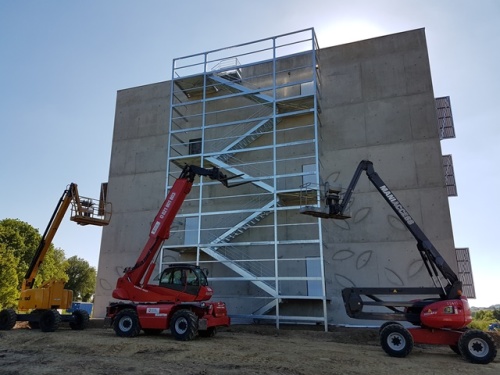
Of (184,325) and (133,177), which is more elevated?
(133,177)

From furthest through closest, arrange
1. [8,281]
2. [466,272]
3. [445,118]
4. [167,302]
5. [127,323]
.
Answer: [8,281]
[445,118]
[466,272]
[127,323]
[167,302]

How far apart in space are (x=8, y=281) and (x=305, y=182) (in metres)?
25.6

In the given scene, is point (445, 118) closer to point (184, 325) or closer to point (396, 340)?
point (396, 340)

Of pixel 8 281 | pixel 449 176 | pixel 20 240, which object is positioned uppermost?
pixel 449 176

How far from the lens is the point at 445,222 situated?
15.8 m

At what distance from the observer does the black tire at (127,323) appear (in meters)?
12.4

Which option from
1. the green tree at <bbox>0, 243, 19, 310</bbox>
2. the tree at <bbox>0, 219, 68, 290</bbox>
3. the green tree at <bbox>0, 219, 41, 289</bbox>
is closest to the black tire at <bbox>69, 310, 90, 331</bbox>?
the green tree at <bbox>0, 243, 19, 310</bbox>

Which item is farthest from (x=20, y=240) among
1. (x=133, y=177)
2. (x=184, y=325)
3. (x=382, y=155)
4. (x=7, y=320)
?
(x=382, y=155)

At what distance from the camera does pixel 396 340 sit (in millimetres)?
9438

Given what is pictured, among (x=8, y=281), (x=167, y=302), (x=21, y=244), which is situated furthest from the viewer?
(x=21, y=244)

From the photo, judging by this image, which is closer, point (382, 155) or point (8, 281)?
point (382, 155)

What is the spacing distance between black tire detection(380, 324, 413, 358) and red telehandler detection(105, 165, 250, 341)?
205 inches

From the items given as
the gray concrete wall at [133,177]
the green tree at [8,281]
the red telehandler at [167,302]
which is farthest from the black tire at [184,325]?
the green tree at [8,281]

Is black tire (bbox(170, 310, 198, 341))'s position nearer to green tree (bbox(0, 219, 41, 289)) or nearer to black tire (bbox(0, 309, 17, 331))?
black tire (bbox(0, 309, 17, 331))
